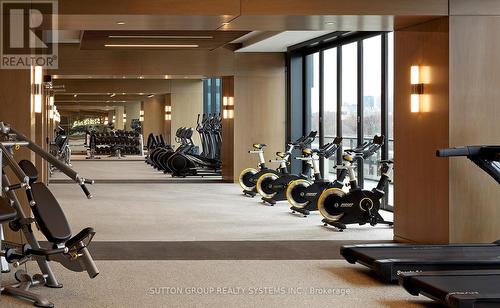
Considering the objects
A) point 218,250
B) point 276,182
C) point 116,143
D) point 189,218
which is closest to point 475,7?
point 218,250

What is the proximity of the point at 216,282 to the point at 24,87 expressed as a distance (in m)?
2.92

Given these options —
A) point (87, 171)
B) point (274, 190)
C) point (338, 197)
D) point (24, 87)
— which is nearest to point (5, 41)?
point (24, 87)

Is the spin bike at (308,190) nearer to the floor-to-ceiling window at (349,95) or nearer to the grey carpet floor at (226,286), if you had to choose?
the floor-to-ceiling window at (349,95)

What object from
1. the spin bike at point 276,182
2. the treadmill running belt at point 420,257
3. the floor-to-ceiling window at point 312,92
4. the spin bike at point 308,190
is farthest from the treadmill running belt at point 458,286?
the floor-to-ceiling window at point 312,92

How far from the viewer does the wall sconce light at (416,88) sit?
308 inches

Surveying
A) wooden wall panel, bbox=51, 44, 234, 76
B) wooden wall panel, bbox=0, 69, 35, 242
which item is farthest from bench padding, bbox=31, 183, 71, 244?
wooden wall panel, bbox=51, 44, 234, 76

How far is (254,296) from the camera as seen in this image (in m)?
5.68

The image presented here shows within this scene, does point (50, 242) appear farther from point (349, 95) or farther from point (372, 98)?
point (349, 95)

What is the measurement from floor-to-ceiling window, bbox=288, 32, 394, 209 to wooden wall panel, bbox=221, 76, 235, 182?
139cm

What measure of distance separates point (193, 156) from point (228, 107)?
2.20 meters

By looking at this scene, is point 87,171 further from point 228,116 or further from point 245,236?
point 245,236

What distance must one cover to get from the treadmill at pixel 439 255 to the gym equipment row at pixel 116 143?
22385 millimetres

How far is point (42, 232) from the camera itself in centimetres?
554

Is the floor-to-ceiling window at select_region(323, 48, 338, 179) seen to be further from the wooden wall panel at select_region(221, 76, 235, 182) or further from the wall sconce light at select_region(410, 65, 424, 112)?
the wall sconce light at select_region(410, 65, 424, 112)
